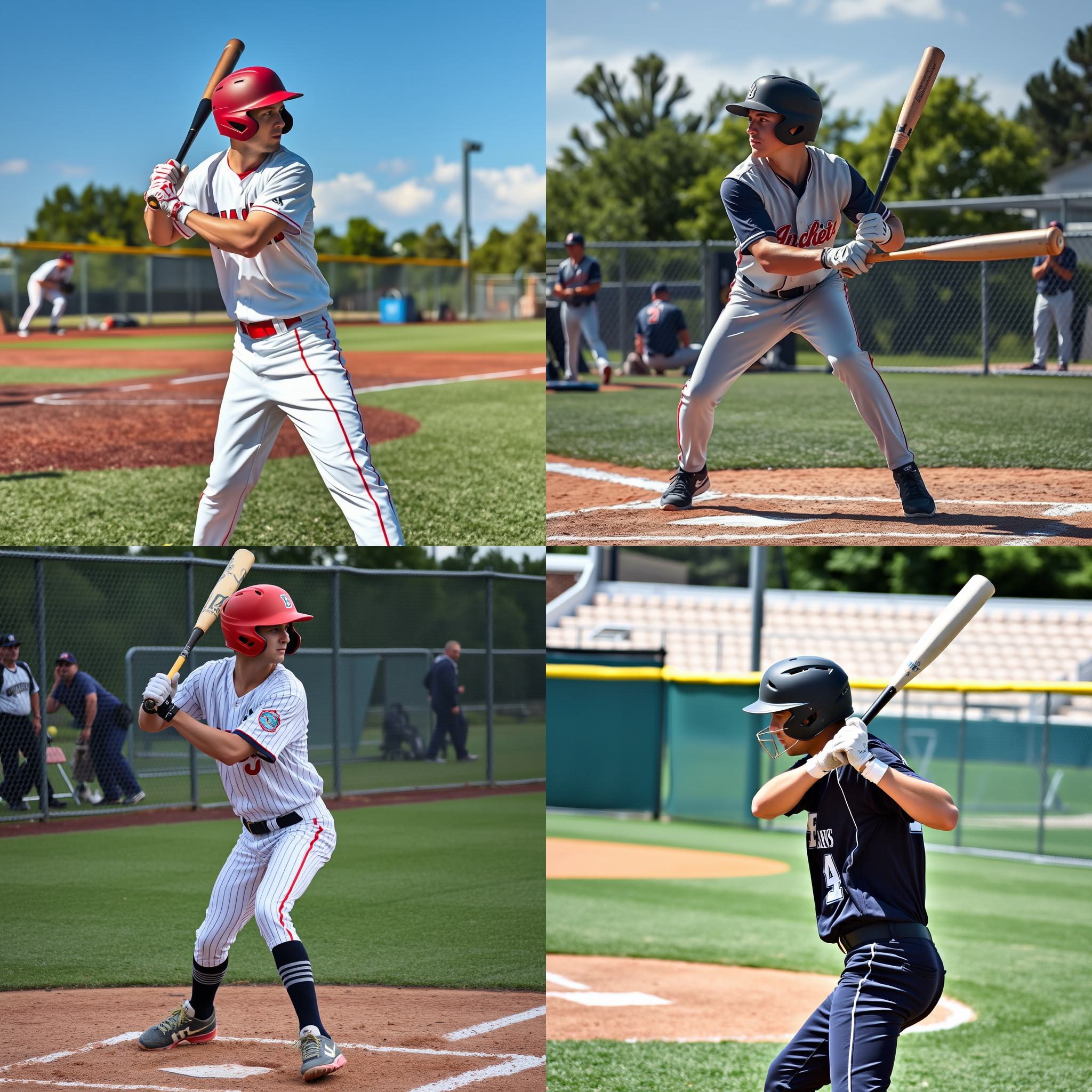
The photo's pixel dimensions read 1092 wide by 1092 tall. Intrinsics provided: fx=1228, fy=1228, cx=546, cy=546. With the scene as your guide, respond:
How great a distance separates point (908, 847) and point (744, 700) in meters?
9.88

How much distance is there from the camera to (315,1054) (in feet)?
12.4

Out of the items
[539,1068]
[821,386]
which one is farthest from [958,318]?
[539,1068]

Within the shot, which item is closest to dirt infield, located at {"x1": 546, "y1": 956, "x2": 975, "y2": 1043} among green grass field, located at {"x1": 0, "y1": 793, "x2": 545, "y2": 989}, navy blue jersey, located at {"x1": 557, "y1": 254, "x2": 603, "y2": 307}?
green grass field, located at {"x1": 0, "y1": 793, "x2": 545, "y2": 989}

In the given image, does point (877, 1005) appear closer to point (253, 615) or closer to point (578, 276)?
point (253, 615)

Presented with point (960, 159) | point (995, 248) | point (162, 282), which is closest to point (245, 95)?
point (995, 248)

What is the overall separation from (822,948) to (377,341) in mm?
16634

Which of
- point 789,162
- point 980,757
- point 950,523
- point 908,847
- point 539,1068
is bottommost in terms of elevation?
point 980,757

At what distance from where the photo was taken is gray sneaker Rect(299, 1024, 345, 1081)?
3.78 m

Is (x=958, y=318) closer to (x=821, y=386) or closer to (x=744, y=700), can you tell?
(x=821, y=386)

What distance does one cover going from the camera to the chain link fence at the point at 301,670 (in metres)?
6.02

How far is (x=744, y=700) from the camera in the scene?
43.0 ft

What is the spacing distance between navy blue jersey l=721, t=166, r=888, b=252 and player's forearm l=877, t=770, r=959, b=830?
1952 millimetres

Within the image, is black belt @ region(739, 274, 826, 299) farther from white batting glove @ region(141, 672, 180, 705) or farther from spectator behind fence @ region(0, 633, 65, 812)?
spectator behind fence @ region(0, 633, 65, 812)

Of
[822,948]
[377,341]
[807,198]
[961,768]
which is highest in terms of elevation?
[377,341]
